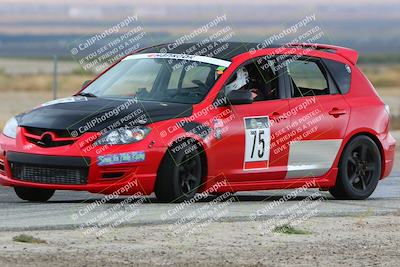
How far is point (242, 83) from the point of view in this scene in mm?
13141

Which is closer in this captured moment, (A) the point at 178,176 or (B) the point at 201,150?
(A) the point at 178,176

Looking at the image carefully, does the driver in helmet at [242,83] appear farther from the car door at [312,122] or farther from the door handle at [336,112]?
the door handle at [336,112]

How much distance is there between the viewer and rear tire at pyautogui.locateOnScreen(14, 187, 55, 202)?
12633mm

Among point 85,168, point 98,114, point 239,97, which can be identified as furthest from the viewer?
point 239,97

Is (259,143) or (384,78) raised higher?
(259,143)

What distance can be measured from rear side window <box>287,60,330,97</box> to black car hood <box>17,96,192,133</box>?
1.42 metres

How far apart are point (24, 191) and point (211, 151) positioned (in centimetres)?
184

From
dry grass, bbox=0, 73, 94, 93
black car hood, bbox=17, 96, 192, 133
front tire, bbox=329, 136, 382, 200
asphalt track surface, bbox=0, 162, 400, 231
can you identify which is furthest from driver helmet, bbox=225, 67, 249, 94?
dry grass, bbox=0, 73, 94, 93

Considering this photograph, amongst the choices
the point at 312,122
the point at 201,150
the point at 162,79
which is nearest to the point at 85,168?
the point at 201,150

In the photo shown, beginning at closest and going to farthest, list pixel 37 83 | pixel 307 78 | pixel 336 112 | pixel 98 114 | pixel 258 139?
pixel 98 114
pixel 258 139
pixel 336 112
pixel 307 78
pixel 37 83

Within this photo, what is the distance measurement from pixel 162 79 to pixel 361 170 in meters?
2.35

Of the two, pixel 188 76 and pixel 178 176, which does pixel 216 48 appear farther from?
pixel 178 176

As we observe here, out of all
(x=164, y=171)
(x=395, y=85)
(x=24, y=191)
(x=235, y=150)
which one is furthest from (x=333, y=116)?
(x=395, y=85)

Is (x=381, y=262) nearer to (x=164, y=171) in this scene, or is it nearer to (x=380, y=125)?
(x=164, y=171)
